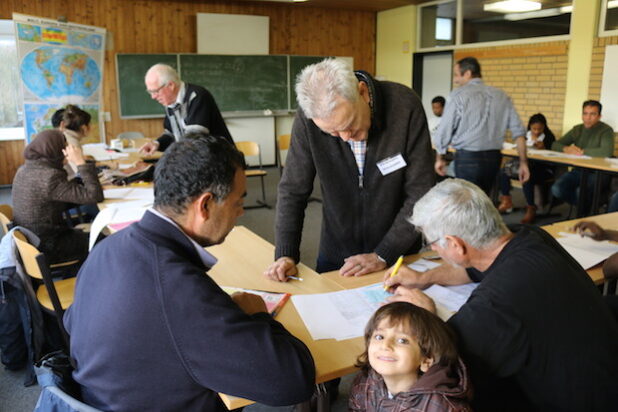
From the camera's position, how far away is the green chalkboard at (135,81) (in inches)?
314

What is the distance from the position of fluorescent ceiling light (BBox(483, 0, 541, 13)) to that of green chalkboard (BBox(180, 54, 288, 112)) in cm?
348

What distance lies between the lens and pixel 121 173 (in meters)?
4.27

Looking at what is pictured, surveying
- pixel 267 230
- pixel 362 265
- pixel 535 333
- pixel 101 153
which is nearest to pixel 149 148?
pixel 101 153

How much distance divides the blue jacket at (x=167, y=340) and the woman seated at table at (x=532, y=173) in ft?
16.8

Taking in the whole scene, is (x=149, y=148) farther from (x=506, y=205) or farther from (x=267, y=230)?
(x=506, y=205)

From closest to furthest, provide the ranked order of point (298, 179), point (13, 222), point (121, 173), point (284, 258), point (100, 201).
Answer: point (284, 258) < point (298, 179) < point (13, 222) < point (100, 201) < point (121, 173)

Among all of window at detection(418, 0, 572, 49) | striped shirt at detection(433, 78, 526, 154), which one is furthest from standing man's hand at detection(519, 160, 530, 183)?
window at detection(418, 0, 572, 49)

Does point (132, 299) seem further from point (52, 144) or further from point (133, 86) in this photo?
point (133, 86)

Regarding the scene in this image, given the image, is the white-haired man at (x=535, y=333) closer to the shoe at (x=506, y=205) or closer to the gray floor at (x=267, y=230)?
the gray floor at (x=267, y=230)

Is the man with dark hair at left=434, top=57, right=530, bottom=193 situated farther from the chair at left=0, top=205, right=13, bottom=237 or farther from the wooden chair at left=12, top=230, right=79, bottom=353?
the chair at left=0, top=205, right=13, bottom=237

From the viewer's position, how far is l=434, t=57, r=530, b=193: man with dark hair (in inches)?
187

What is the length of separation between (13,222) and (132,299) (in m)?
2.39

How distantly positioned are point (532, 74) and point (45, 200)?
6.75 meters

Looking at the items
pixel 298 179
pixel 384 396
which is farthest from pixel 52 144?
pixel 384 396
